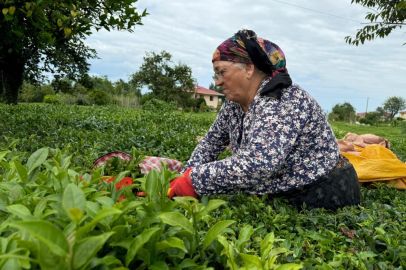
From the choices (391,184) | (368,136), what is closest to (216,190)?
(391,184)

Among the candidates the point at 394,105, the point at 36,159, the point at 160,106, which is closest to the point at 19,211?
the point at 36,159

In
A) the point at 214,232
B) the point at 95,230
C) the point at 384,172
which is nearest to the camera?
the point at 95,230

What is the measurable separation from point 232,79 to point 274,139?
1.87 feet

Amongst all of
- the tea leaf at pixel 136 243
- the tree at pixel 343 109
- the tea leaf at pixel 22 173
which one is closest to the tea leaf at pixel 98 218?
the tea leaf at pixel 136 243

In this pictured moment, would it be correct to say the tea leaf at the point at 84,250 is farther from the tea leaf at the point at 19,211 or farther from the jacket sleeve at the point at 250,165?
the jacket sleeve at the point at 250,165

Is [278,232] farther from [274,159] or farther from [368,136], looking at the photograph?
[368,136]

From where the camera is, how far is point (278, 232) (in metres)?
1.94

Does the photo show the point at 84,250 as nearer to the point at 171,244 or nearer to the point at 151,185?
the point at 171,244

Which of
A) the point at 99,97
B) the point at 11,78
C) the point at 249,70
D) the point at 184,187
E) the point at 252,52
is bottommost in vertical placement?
the point at 184,187

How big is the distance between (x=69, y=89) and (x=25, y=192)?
19.6m

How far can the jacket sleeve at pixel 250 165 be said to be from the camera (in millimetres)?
2232

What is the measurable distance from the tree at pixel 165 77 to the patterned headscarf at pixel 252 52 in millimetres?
49080

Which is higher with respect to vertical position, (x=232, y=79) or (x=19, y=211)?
(x=232, y=79)

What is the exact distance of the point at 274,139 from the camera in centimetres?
230
